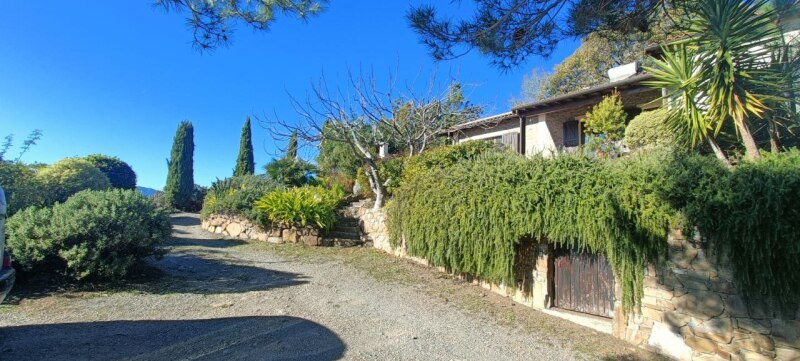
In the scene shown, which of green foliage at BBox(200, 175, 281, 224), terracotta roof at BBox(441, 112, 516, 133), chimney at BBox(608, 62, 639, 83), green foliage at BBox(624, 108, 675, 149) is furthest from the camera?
terracotta roof at BBox(441, 112, 516, 133)

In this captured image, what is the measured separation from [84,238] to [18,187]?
3086 mm

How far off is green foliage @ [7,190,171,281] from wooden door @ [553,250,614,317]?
6.51 meters

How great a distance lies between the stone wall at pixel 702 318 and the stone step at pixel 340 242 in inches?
277

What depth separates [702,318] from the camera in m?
4.31

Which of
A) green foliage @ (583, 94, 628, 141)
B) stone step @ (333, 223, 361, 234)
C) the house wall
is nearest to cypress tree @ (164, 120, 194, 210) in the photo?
stone step @ (333, 223, 361, 234)

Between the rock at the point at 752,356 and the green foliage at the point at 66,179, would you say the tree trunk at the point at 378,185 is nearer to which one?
the green foliage at the point at 66,179

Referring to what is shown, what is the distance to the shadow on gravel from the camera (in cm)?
365

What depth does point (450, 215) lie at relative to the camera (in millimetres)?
6980

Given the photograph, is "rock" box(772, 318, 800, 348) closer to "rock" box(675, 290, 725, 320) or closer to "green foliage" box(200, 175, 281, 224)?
"rock" box(675, 290, 725, 320)

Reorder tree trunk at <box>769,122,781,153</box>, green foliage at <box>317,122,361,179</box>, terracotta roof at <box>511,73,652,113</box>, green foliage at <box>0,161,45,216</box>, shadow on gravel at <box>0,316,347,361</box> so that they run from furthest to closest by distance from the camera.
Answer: green foliage at <box>317,122,361,179</box>
terracotta roof at <box>511,73,652,113</box>
green foliage at <box>0,161,45,216</box>
tree trunk at <box>769,122,781,153</box>
shadow on gravel at <box>0,316,347,361</box>

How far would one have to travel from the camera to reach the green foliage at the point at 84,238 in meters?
5.20

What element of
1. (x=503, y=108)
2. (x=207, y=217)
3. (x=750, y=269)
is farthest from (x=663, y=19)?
(x=207, y=217)

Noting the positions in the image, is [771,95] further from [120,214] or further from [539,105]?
[120,214]

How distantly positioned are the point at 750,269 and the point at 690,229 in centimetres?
63
